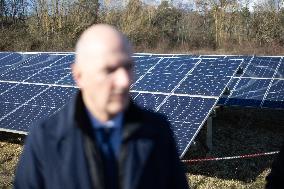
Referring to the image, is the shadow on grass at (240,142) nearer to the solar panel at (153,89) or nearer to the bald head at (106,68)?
the solar panel at (153,89)

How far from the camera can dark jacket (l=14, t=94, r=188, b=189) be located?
173 cm

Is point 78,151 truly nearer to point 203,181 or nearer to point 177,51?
point 203,181

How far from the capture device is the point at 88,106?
174 centimetres

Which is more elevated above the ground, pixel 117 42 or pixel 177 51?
pixel 117 42

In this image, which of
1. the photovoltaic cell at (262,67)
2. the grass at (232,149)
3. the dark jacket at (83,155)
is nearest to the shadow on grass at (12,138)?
the grass at (232,149)

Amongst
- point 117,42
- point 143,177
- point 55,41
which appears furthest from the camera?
point 55,41

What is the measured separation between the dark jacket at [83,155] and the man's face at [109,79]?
0.46 feet

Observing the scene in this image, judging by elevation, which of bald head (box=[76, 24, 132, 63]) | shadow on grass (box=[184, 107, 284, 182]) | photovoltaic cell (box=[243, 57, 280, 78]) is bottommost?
shadow on grass (box=[184, 107, 284, 182])

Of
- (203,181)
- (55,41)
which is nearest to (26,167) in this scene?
(203,181)

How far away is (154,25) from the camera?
3145 cm

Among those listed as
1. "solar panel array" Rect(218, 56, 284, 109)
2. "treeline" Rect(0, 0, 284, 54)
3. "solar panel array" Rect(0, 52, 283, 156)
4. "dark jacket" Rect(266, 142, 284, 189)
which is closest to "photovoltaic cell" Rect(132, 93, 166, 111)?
"solar panel array" Rect(0, 52, 283, 156)

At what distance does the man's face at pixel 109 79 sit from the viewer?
5.38 feet

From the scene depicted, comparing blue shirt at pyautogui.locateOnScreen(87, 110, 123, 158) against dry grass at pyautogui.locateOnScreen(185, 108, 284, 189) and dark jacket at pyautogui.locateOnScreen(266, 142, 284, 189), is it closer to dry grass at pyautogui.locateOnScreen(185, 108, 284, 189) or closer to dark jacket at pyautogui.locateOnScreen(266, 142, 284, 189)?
dark jacket at pyautogui.locateOnScreen(266, 142, 284, 189)

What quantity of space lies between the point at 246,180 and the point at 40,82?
17.3ft
